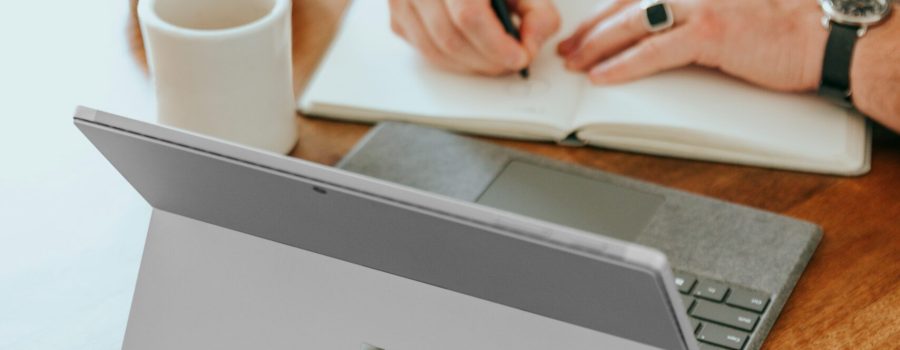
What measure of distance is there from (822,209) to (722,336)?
0.65ft

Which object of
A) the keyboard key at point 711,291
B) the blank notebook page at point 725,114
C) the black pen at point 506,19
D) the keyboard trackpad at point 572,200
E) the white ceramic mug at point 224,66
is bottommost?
the keyboard key at point 711,291

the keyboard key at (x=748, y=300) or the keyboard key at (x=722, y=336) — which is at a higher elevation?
the keyboard key at (x=748, y=300)

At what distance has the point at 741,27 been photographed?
1027mm

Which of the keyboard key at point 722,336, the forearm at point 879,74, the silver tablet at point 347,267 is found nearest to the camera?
the silver tablet at point 347,267

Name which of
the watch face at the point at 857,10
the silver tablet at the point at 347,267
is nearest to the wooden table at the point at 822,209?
the watch face at the point at 857,10

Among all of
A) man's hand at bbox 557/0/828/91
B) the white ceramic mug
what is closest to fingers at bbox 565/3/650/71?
man's hand at bbox 557/0/828/91

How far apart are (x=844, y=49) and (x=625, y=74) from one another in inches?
7.8

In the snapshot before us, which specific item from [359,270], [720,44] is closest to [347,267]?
[359,270]

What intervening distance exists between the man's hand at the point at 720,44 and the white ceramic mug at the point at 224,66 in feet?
0.97

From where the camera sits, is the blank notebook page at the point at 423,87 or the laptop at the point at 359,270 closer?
the laptop at the point at 359,270

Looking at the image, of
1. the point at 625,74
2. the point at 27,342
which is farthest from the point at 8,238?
the point at 625,74

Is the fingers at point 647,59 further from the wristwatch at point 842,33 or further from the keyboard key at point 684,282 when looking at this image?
the keyboard key at point 684,282

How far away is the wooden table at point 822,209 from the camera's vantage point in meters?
0.76

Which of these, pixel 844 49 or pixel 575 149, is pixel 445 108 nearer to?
pixel 575 149
